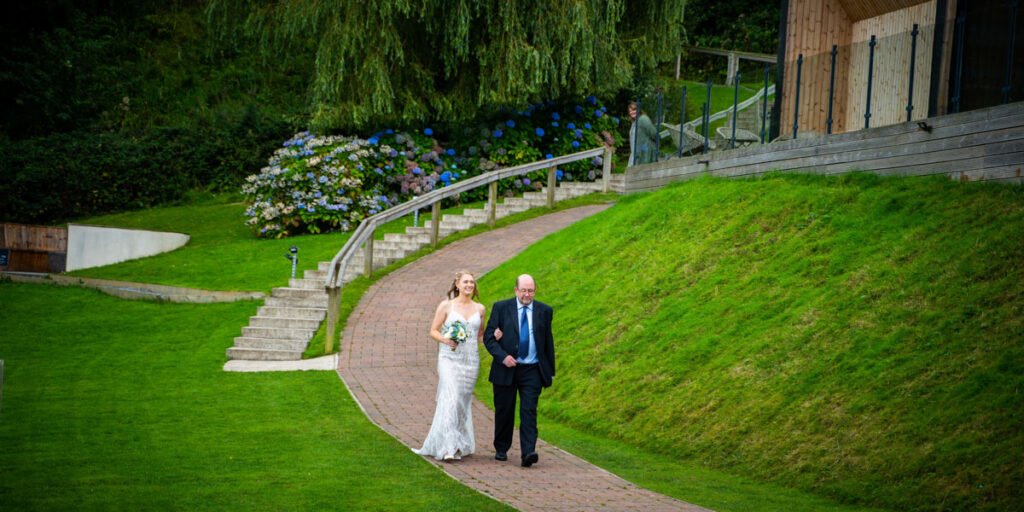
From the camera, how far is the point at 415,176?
95.7 ft

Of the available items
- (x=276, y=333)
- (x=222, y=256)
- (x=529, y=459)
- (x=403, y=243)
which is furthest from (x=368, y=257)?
(x=529, y=459)

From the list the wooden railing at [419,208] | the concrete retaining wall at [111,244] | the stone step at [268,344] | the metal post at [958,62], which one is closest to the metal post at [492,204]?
the wooden railing at [419,208]

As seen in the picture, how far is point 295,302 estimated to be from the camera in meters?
20.5

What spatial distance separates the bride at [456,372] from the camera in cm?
1144

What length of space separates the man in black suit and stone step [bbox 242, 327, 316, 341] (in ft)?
27.3

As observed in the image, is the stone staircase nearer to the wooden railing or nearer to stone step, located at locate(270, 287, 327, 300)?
stone step, located at locate(270, 287, 327, 300)

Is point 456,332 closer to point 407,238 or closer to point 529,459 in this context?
point 529,459

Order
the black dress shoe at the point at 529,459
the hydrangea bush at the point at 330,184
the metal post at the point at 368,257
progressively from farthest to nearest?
the hydrangea bush at the point at 330,184
the metal post at the point at 368,257
the black dress shoe at the point at 529,459

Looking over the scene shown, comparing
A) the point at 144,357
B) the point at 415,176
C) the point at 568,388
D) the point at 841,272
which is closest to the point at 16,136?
the point at 415,176

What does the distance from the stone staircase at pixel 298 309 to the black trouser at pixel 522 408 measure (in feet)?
24.6

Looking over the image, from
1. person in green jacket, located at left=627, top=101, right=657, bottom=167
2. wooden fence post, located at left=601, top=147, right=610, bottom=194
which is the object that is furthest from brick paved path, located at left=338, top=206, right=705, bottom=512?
person in green jacket, located at left=627, top=101, right=657, bottom=167

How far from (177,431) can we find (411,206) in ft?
37.7

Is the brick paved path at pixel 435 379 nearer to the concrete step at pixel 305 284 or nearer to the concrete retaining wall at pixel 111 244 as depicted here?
the concrete step at pixel 305 284

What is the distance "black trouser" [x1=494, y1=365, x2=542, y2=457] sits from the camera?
443 inches
